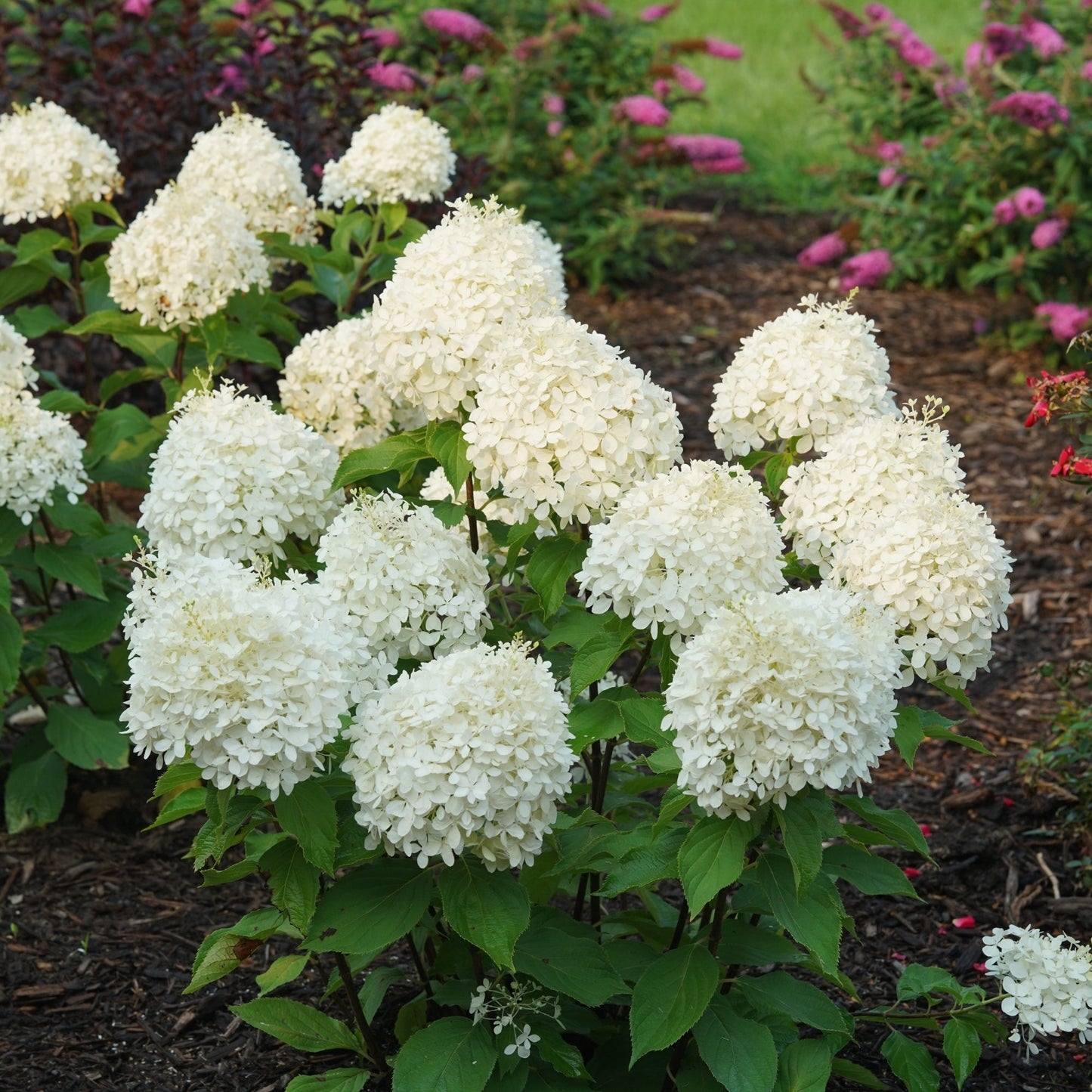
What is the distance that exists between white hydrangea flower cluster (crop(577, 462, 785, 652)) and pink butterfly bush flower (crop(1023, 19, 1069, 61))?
18.1 feet

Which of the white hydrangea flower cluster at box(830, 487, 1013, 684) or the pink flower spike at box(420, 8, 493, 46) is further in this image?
the pink flower spike at box(420, 8, 493, 46)

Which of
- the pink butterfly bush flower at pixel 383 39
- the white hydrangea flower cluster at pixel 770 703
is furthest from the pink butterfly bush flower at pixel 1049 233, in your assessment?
the white hydrangea flower cluster at pixel 770 703

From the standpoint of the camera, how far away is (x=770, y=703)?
1.97 metres

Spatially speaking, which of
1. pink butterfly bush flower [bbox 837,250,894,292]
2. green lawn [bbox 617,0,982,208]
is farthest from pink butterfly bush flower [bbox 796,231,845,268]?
green lawn [bbox 617,0,982,208]

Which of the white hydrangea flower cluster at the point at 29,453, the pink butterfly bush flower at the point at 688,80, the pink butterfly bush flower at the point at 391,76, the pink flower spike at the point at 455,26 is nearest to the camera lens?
the white hydrangea flower cluster at the point at 29,453

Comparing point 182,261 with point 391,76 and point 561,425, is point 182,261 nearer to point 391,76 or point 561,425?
point 561,425

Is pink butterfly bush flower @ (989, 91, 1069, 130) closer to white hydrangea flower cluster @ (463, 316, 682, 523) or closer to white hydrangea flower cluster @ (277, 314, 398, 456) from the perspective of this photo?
white hydrangea flower cluster @ (277, 314, 398, 456)

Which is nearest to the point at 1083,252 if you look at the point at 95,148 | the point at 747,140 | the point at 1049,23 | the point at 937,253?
the point at 937,253

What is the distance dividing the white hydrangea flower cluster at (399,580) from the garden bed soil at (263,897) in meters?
0.93

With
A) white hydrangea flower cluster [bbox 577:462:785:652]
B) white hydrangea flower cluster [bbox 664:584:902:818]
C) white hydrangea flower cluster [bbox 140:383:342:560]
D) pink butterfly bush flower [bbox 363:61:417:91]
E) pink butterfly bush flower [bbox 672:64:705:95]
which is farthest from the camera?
pink butterfly bush flower [bbox 672:64:705:95]

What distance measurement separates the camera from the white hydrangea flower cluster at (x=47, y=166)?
3.59 metres

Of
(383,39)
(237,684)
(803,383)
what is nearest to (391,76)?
(383,39)

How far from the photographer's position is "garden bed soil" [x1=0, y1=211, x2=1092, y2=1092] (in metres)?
3.03

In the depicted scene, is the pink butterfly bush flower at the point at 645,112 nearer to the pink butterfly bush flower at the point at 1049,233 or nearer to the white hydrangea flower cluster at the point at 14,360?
the pink butterfly bush flower at the point at 1049,233
